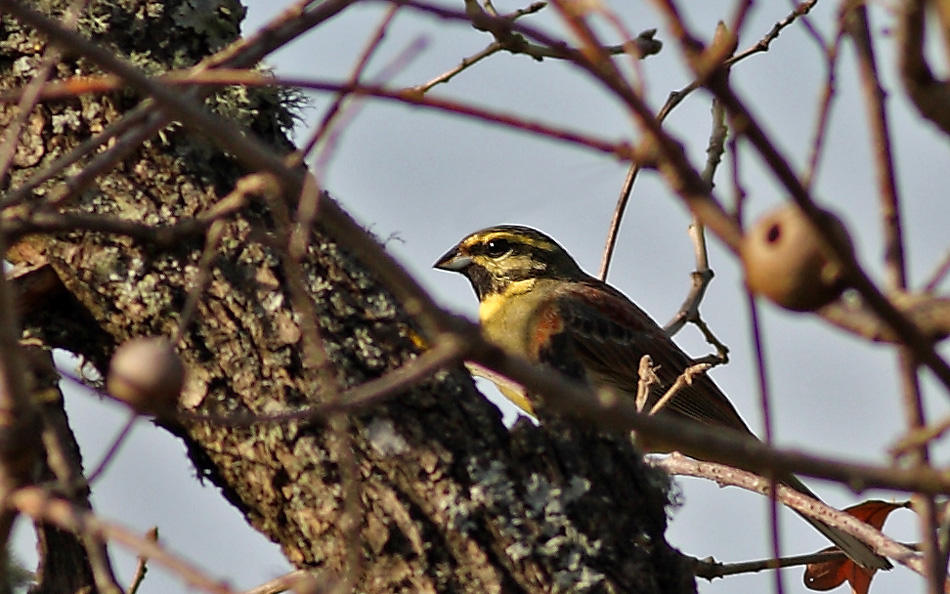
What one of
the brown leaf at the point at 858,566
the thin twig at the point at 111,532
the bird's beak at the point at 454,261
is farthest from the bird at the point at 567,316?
the thin twig at the point at 111,532

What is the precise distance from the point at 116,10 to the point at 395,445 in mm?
1279

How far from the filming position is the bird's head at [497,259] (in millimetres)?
6043

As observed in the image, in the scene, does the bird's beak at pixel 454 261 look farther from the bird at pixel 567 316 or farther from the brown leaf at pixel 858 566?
the brown leaf at pixel 858 566

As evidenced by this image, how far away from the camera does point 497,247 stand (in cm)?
609

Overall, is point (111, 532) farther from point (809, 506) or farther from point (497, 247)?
point (497, 247)

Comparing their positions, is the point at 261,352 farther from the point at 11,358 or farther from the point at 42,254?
the point at 11,358

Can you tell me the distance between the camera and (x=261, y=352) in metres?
2.81

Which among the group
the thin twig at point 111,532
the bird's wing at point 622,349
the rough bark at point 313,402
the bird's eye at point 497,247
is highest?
the bird's eye at point 497,247

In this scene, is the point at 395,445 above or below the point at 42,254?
below

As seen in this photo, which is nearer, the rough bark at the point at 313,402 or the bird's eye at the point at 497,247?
the rough bark at the point at 313,402

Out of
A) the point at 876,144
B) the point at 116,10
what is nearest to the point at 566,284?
the point at 116,10

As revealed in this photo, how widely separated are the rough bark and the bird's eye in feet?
9.40

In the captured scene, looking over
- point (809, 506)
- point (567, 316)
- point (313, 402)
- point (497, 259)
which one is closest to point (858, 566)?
point (809, 506)

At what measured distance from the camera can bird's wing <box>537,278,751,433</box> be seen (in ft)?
19.4
